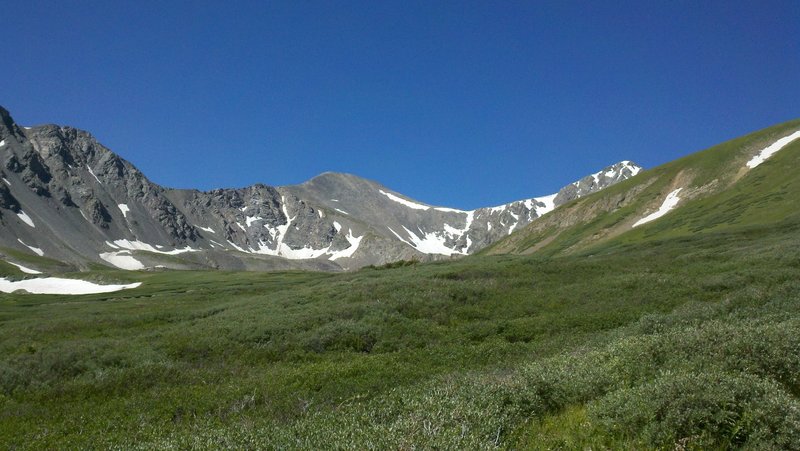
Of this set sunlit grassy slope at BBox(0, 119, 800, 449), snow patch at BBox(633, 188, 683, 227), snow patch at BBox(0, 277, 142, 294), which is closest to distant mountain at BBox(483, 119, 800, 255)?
snow patch at BBox(633, 188, 683, 227)

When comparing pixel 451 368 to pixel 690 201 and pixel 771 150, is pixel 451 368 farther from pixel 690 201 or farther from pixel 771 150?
pixel 771 150

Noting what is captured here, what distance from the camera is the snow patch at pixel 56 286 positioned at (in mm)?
98750

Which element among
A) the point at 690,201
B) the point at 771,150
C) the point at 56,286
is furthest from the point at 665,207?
the point at 56,286

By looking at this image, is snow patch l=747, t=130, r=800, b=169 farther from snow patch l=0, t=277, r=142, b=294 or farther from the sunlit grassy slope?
snow patch l=0, t=277, r=142, b=294

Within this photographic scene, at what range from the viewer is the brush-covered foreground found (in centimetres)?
984

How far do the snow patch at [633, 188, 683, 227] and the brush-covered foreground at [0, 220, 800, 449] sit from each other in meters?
86.3

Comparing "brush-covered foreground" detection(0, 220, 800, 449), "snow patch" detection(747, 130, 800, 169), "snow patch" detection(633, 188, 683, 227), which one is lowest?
"brush-covered foreground" detection(0, 220, 800, 449)

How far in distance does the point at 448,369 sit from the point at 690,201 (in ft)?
399

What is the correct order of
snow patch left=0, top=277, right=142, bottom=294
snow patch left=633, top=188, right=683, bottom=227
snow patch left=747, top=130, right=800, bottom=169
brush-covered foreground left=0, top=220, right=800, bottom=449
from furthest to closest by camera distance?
snow patch left=633, top=188, right=683, bottom=227
snow patch left=747, top=130, right=800, bottom=169
snow patch left=0, top=277, right=142, bottom=294
brush-covered foreground left=0, top=220, right=800, bottom=449

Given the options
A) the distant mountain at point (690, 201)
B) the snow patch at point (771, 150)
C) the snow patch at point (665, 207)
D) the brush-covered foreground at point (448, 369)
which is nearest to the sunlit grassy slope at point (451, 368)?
the brush-covered foreground at point (448, 369)

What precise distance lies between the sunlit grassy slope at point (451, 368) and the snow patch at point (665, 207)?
84.1 meters

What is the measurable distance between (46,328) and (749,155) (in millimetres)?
146547

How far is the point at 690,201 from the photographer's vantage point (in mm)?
121938

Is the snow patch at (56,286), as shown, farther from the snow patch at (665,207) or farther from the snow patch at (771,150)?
the snow patch at (771,150)
